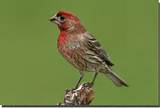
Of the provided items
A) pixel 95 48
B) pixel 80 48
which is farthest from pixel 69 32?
pixel 95 48

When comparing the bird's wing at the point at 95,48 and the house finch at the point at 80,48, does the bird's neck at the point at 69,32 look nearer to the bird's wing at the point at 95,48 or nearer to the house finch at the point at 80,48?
the house finch at the point at 80,48

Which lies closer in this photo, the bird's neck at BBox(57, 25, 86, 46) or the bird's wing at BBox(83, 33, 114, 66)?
the bird's neck at BBox(57, 25, 86, 46)

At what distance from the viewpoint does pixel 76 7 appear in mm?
16781

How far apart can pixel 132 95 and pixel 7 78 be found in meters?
2.05

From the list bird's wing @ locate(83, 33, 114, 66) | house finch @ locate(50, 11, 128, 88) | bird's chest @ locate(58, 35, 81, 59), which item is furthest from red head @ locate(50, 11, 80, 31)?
bird's wing @ locate(83, 33, 114, 66)

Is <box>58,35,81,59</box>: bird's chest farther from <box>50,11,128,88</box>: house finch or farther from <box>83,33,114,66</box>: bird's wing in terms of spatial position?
<box>83,33,114,66</box>: bird's wing

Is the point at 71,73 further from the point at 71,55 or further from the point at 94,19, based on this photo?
the point at 71,55

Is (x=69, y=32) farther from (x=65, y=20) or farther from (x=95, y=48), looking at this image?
(x=95, y=48)

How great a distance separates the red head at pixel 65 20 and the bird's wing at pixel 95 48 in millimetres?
434

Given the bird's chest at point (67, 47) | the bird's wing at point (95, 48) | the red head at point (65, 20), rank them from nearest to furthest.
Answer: the red head at point (65, 20) < the bird's chest at point (67, 47) < the bird's wing at point (95, 48)

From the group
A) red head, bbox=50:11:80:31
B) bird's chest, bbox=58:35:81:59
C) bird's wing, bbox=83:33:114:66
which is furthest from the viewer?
bird's wing, bbox=83:33:114:66

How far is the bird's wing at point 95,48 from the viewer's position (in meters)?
8.70

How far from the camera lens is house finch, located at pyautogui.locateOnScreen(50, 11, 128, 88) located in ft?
25.9

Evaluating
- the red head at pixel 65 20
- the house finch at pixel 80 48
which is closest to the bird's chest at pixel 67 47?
the house finch at pixel 80 48
